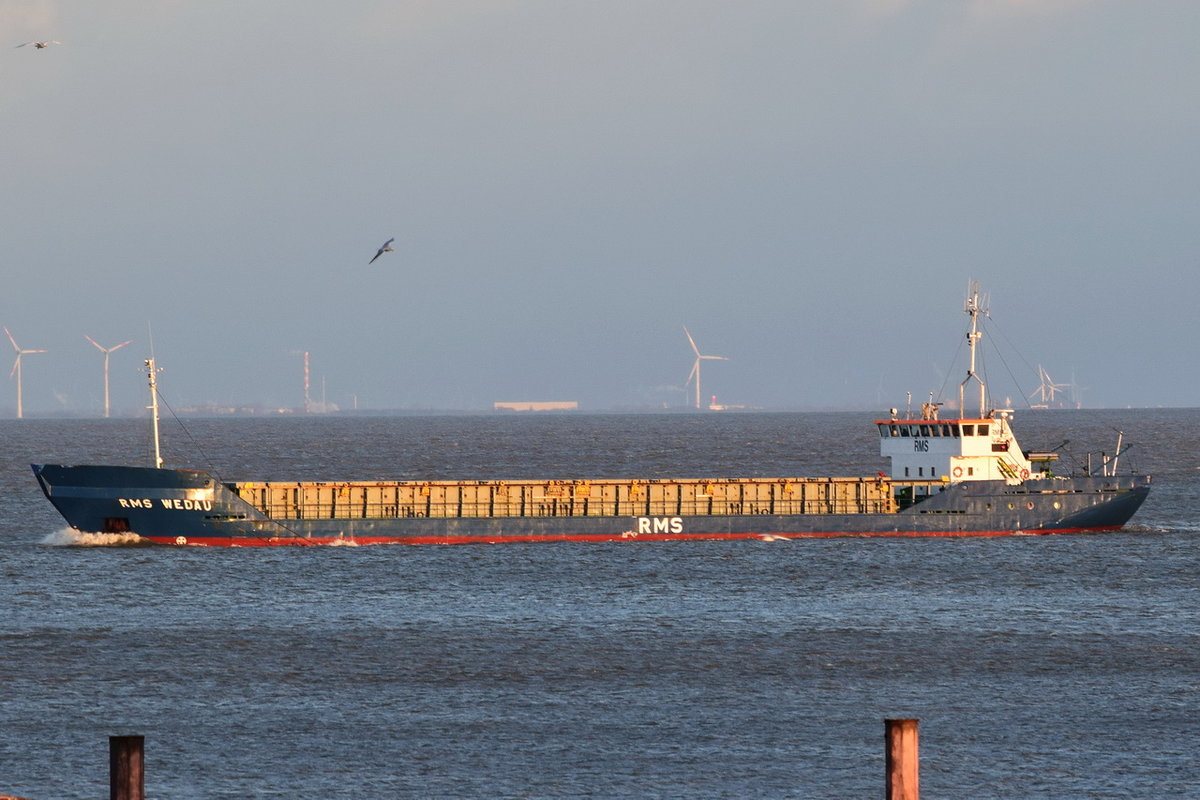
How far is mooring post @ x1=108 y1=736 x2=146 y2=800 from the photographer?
2467 cm

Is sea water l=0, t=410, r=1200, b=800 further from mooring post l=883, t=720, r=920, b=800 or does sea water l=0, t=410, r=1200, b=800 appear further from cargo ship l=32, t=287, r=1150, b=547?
mooring post l=883, t=720, r=920, b=800

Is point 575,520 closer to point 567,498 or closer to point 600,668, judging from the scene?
point 567,498

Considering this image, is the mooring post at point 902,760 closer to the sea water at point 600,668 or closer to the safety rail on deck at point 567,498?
the sea water at point 600,668

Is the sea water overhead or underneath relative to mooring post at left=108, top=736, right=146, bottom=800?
underneath

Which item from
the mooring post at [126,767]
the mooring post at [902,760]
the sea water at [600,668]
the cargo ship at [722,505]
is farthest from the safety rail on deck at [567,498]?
the mooring post at [902,760]

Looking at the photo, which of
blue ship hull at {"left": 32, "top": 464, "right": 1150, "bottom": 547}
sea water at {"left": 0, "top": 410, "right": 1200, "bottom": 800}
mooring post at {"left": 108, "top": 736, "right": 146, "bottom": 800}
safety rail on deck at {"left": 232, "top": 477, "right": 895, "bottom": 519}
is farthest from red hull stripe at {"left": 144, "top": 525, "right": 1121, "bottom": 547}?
mooring post at {"left": 108, "top": 736, "right": 146, "bottom": 800}

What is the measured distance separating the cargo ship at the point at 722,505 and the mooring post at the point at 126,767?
4715cm

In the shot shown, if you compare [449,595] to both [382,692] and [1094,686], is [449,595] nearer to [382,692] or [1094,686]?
[382,692]

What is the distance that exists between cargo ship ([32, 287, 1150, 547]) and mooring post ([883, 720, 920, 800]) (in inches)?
1911

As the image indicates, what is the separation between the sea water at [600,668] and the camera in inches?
1342

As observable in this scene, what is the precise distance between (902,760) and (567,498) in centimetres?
5543

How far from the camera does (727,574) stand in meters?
65.1

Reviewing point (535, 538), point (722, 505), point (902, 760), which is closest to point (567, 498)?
point (535, 538)

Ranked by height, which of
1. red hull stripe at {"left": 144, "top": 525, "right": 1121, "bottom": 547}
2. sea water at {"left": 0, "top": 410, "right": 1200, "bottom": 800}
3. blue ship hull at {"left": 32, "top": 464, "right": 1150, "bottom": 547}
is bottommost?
sea water at {"left": 0, "top": 410, "right": 1200, "bottom": 800}
